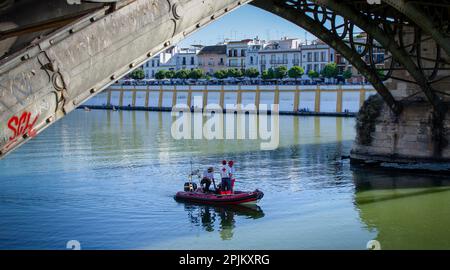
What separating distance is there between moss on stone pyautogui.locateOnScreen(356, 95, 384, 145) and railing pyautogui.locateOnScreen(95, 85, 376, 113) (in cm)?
3091

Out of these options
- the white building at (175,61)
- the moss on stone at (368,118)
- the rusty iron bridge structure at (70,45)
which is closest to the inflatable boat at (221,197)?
the moss on stone at (368,118)

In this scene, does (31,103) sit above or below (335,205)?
above

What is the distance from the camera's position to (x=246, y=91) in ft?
224

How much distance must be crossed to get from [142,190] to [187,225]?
4477 mm

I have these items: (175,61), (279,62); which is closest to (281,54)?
(279,62)

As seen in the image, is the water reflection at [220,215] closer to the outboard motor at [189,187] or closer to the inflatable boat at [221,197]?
the inflatable boat at [221,197]

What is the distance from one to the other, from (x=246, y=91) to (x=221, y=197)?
2019 inches

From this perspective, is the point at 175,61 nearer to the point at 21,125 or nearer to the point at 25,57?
the point at 25,57

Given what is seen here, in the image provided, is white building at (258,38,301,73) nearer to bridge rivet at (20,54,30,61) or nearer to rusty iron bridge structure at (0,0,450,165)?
rusty iron bridge structure at (0,0,450,165)

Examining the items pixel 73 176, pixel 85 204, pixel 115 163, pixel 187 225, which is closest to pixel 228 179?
pixel 187 225

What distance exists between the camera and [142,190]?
19.5m

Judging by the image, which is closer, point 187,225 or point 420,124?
point 187,225

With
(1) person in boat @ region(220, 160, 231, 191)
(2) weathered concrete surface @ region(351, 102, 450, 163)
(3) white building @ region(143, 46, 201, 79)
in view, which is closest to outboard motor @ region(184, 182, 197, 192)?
(1) person in boat @ region(220, 160, 231, 191)
